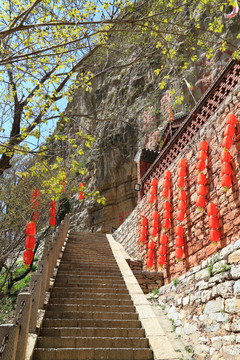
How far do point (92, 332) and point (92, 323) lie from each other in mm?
276

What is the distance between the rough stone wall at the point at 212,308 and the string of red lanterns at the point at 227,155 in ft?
3.70

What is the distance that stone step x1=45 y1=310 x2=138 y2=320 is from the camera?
18.2 feet

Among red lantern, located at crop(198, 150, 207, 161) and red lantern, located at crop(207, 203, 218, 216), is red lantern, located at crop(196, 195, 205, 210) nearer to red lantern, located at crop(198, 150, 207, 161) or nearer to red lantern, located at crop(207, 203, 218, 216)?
red lantern, located at crop(207, 203, 218, 216)

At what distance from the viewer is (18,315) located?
3.53 meters

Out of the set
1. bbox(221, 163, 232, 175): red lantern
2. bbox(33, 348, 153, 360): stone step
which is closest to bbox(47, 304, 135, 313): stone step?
bbox(33, 348, 153, 360): stone step

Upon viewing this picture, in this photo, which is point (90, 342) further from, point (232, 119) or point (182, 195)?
point (232, 119)

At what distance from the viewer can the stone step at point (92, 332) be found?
4.95 meters

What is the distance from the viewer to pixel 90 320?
5441 mm

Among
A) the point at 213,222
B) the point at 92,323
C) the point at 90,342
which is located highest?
the point at 213,222

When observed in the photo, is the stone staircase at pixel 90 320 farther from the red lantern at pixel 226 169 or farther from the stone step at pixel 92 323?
the red lantern at pixel 226 169

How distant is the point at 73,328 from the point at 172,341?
6.23 ft

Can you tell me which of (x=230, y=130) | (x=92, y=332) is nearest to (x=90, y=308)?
(x=92, y=332)

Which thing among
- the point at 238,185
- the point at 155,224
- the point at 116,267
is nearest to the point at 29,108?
the point at 238,185

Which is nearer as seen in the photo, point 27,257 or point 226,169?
point 226,169
